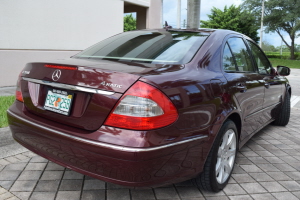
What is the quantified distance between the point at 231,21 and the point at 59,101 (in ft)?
156

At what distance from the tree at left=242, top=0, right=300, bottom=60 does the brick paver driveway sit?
33.7 m

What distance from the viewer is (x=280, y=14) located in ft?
118

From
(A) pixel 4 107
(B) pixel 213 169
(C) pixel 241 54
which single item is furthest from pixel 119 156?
(A) pixel 4 107

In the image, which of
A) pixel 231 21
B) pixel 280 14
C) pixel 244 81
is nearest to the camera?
pixel 244 81

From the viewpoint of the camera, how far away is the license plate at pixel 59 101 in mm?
2074

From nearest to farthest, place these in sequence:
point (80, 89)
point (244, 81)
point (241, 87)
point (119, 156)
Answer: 1. point (119, 156)
2. point (80, 89)
3. point (241, 87)
4. point (244, 81)

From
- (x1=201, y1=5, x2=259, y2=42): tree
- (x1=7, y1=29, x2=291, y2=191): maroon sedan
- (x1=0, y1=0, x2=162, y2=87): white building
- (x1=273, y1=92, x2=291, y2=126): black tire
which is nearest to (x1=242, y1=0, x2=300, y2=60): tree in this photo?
(x1=201, y1=5, x2=259, y2=42): tree

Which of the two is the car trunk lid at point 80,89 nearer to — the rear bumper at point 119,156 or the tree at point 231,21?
the rear bumper at point 119,156

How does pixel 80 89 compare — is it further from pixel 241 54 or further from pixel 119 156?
pixel 241 54

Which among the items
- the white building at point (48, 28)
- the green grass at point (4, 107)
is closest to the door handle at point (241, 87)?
the green grass at point (4, 107)

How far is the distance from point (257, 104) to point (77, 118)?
2.22 meters

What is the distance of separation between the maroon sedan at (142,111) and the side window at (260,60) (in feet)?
3.04

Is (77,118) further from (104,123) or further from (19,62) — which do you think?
(19,62)

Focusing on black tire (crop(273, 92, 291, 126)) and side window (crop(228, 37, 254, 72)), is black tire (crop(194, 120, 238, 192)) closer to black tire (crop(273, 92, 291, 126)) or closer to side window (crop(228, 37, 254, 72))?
side window (crop(228, 37, 254, 72))
